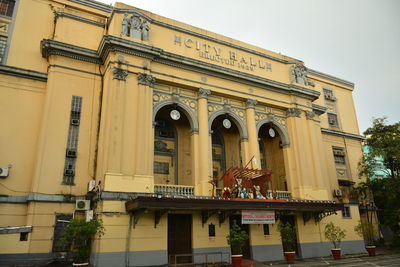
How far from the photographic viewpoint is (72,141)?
59.2 ft

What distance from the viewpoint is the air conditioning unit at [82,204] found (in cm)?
1689

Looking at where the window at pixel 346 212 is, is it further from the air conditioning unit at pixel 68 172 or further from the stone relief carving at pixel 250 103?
the air conditioning unit at pixel 68 172

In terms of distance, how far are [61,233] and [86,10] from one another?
1488 centimetres

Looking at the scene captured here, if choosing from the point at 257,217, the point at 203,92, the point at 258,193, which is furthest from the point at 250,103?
the point at 257,217

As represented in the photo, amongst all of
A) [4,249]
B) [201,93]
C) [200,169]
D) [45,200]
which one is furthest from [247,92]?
[4,249]

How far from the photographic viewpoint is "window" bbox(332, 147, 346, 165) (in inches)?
1145

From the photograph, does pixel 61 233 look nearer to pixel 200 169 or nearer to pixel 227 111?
pixel 200 169

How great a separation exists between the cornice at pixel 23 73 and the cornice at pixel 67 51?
52.1 inches

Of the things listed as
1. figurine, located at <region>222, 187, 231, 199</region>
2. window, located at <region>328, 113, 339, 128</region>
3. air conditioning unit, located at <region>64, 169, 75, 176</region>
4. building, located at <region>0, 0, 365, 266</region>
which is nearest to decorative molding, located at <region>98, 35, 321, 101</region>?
building, located at <region>0, 0, 365, 266</region>

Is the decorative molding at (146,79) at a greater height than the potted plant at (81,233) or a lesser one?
greater

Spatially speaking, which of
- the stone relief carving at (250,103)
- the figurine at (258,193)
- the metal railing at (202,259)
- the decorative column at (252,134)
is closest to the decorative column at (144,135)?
the metal railing at (202,259)

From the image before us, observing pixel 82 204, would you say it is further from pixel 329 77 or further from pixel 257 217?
pixel 329 77

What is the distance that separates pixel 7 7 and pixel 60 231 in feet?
47.8

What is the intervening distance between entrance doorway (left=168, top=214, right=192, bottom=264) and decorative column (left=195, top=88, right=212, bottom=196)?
1.83 metres
